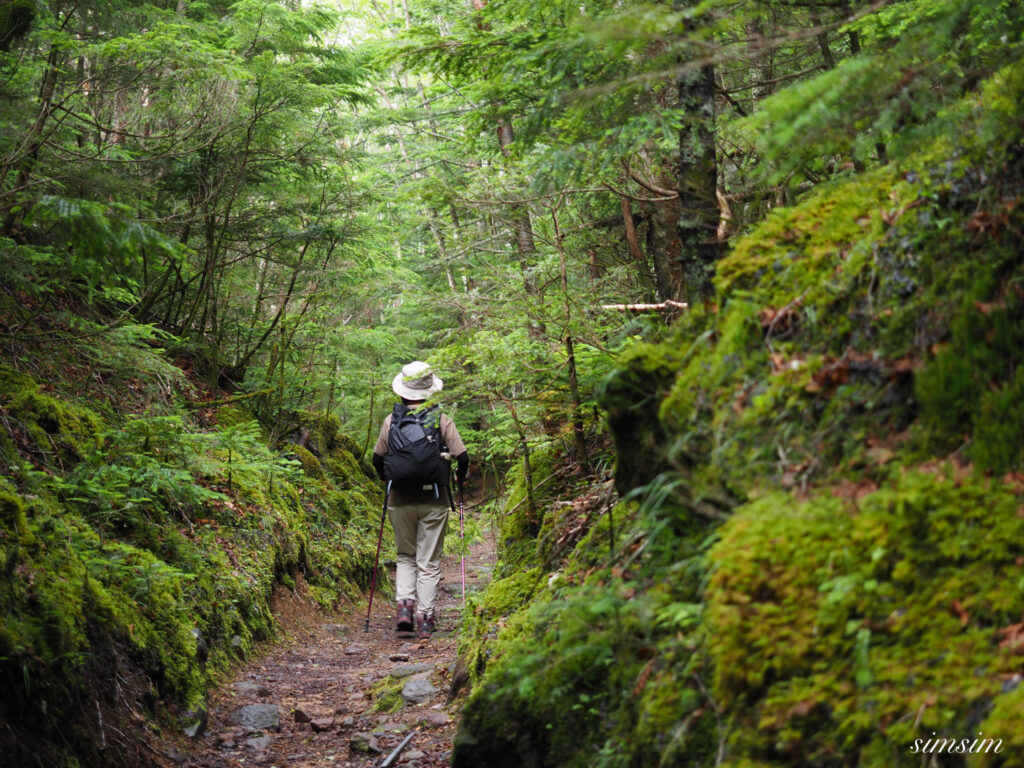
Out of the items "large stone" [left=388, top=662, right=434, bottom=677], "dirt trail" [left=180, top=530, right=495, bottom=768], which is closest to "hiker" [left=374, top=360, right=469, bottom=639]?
"dirt trail" [left=180, top=530, right=495, bottom=768]

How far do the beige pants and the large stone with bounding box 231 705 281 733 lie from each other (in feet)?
10.3

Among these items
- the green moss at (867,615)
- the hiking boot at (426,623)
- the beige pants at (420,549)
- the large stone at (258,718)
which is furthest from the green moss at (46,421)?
the green moss at (867,615)

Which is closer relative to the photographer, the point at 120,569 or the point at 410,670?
the point at 120,569

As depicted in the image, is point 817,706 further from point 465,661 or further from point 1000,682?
point 465,661

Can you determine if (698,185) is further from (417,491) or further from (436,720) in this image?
(417,491)

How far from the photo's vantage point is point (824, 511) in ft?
7.93

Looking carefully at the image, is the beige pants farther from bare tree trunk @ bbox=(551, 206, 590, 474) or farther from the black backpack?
bare tree trunk @ bbox=(551, 206, 590, 474)

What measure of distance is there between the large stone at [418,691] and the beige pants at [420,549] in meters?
2.61

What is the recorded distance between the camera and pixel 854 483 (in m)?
2.51

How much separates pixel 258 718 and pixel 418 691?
1.18 m

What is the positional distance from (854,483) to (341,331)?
12.3 metres

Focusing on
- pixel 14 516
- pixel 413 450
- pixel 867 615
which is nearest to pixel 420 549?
pixel 413 450

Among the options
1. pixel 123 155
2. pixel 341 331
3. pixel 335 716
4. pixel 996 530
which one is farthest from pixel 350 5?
pixel 996 530

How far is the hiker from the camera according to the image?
812cm
